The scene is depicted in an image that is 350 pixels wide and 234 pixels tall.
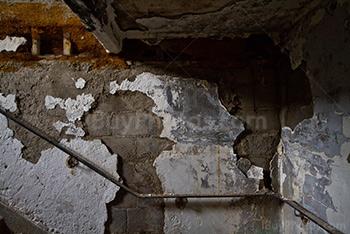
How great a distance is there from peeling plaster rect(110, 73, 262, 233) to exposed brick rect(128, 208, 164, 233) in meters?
0.07

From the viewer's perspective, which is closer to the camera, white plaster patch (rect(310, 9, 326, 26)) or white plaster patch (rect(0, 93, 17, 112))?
white plaster patch (rect(310, 9, 326, 26))

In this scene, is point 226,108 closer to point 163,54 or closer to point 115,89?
point 163,54

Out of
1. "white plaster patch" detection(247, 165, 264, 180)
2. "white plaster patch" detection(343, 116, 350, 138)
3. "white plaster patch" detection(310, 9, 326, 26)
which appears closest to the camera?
"white plaster patch" detection(343, 116, 350, 138)

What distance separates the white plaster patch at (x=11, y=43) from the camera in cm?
159

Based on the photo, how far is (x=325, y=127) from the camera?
3.51ft

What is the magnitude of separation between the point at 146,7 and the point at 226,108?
1015mm

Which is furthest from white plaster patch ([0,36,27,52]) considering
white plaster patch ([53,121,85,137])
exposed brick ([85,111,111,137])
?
exposed brick ([85,111,111,137])

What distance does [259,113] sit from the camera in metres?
1.58

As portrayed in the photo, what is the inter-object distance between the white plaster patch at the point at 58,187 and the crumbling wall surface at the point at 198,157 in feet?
1.91

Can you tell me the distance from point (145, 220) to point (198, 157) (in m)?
0.76

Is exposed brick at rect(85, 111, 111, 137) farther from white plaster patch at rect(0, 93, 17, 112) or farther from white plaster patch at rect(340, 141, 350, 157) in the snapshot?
white plaster patch at rect(340, 141, 350, 157)

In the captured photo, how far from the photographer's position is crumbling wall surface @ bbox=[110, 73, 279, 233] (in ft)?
5.13

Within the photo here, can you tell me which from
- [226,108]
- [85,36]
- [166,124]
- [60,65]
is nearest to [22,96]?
[60,65]

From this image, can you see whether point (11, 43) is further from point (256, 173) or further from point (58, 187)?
point (256, 173)
